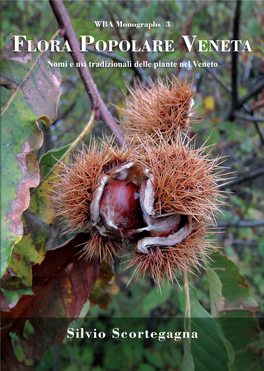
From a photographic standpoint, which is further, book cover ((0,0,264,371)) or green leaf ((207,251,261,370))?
green leaf ((207,251,261,370))

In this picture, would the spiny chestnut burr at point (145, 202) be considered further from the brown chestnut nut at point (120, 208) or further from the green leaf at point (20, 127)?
the green leaf at point (20, 127)

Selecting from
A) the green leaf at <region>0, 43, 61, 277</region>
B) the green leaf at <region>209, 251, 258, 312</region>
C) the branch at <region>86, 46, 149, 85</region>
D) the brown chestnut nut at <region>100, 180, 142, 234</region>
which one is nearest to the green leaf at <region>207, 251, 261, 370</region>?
the green leaf at <region>209, 251, 258, 312</region>

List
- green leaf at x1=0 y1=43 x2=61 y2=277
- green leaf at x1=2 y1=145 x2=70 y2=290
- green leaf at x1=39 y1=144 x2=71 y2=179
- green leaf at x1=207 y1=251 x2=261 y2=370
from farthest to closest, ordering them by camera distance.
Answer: green leaf at x1=207 y1=251 x2=261 y2=370, green leaf at x1=39 y1=144 x2=71 y2=179, green leaf at x1=2 y1=145 x2=70 y2=290, green leaf at x1=0 y1=43 x2=61 y2=277

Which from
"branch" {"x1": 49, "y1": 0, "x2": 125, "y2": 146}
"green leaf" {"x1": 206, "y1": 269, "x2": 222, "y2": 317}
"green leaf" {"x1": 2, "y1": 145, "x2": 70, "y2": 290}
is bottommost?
"green leaf" {"x1": 206, "y1": 269, "x2": 222, "y2": 317}

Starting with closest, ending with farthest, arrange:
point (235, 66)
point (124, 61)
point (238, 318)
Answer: point (238, 318) → point (235, 66) → point (124, 61)

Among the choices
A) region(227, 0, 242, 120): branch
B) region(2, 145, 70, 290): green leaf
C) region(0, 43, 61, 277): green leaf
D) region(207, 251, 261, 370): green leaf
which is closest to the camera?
region(0, 43, 61, 277): green leaf

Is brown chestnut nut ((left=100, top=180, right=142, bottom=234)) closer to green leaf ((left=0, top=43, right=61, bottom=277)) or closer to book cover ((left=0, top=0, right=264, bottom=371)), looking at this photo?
book cover ((left=0, top=0, right=264, bottom=371))

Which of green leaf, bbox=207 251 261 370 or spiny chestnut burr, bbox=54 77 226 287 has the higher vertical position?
spiny chestnut burr, bbox=54 77 226 287

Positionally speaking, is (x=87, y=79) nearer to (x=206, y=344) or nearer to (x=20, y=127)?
(x=20, y=127)

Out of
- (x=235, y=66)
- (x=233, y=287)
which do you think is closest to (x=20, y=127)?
(x=233, y=287)
